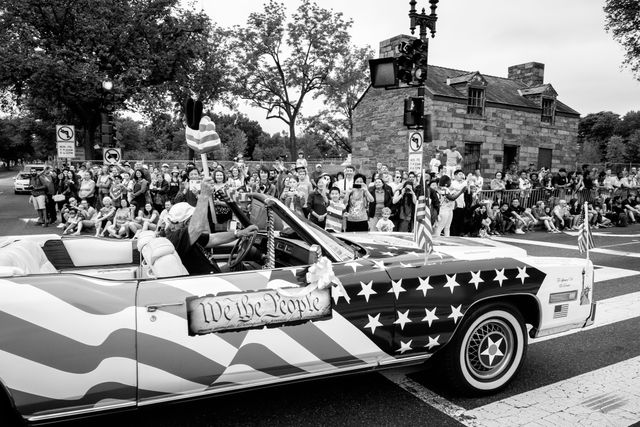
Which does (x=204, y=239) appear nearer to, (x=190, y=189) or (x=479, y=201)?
(x=190, y=189)

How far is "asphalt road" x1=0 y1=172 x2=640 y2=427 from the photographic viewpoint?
3.06m

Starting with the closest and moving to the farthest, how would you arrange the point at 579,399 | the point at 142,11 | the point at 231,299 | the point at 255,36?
the point at 231,299 < the point at 579,399 < the point at 142,11 < the point at 255,36

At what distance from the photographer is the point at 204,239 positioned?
11.4 feet

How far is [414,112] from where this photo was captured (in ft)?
31.8

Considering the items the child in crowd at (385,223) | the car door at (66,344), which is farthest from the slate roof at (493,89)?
the car door at (66,344)

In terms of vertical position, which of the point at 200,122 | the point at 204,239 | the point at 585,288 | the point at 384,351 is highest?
the point at 200,122

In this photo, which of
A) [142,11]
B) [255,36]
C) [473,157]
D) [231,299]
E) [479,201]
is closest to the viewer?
[231,299]

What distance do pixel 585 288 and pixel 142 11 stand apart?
28.4 meters

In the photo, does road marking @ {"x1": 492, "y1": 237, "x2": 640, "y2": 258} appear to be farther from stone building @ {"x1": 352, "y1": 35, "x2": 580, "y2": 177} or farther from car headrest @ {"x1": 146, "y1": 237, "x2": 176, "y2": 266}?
car headrest @ {"x1": 146, "y1": 237, "x2": 176, "y2": 266}

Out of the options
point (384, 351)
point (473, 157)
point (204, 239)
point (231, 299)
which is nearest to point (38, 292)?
point (231, 299)

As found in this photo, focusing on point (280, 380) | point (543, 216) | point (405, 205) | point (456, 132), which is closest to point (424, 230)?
point (280, 380)

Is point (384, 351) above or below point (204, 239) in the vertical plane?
below

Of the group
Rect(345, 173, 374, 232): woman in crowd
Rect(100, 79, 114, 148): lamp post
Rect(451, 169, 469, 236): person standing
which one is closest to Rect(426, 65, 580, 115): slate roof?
Rect(451, 169, 469, 236): person standing

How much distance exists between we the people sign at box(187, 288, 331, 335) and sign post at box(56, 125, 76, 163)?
467 inches
